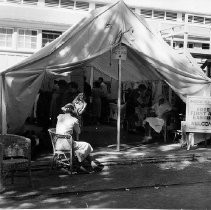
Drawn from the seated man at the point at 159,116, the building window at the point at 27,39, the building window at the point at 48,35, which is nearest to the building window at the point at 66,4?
the building window at the point at 48,35

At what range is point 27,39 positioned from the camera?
77.6ft

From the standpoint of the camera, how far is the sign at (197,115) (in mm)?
11664

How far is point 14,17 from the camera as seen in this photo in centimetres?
2309

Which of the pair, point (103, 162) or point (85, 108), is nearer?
point (103, 162)

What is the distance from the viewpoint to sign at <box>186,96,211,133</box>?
11.7 m

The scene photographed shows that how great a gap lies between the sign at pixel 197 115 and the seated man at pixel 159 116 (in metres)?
1.13

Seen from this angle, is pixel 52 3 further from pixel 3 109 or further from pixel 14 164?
pixel 14 164

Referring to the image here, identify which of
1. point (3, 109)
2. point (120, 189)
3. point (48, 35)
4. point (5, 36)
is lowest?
point (120, 189)

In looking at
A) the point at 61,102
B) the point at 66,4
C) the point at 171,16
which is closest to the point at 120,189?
the point at 61,102

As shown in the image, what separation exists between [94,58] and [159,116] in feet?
10.7

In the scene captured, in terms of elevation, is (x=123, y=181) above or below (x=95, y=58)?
below

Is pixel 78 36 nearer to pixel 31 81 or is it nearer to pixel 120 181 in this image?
pixel 31 81

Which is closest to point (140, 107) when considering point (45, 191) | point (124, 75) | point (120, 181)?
point (124, 75)

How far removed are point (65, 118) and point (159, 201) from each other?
286 cm
